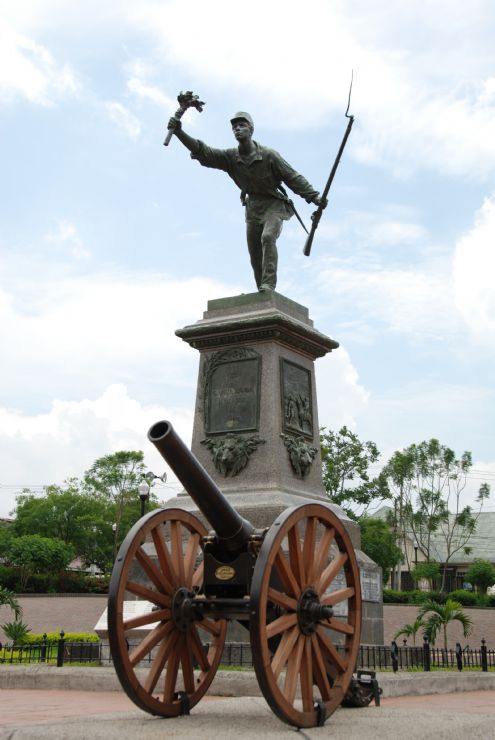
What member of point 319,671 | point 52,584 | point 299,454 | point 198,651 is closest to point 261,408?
point 299,454

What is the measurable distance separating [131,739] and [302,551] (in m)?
1.71

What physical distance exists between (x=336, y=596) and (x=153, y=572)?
130 cm

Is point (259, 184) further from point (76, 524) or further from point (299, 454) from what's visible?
point (76, 524)

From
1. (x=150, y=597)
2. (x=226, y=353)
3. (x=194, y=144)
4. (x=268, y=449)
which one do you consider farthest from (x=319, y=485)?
(x=150, y=597)

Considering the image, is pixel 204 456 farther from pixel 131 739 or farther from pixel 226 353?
pixel 131 739

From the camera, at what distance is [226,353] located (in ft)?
40.6

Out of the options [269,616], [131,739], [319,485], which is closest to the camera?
[131,739]

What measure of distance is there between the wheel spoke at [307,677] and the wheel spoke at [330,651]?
17 cm

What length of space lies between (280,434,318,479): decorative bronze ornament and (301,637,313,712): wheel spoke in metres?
5.91

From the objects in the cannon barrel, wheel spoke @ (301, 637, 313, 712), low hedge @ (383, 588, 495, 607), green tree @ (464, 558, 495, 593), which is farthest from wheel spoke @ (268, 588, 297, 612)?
green tree @ (464, 558, 495, 593)

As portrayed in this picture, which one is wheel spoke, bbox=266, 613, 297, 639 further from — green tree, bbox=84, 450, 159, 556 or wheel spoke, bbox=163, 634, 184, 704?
green tree, bbox=84, 450, 159, 556

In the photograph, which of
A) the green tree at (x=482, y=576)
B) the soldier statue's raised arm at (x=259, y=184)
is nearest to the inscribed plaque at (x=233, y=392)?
the soldier statue's raised arm at (x=259, y=184)

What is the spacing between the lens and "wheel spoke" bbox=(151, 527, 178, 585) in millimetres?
6477

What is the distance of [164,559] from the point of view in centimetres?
648
